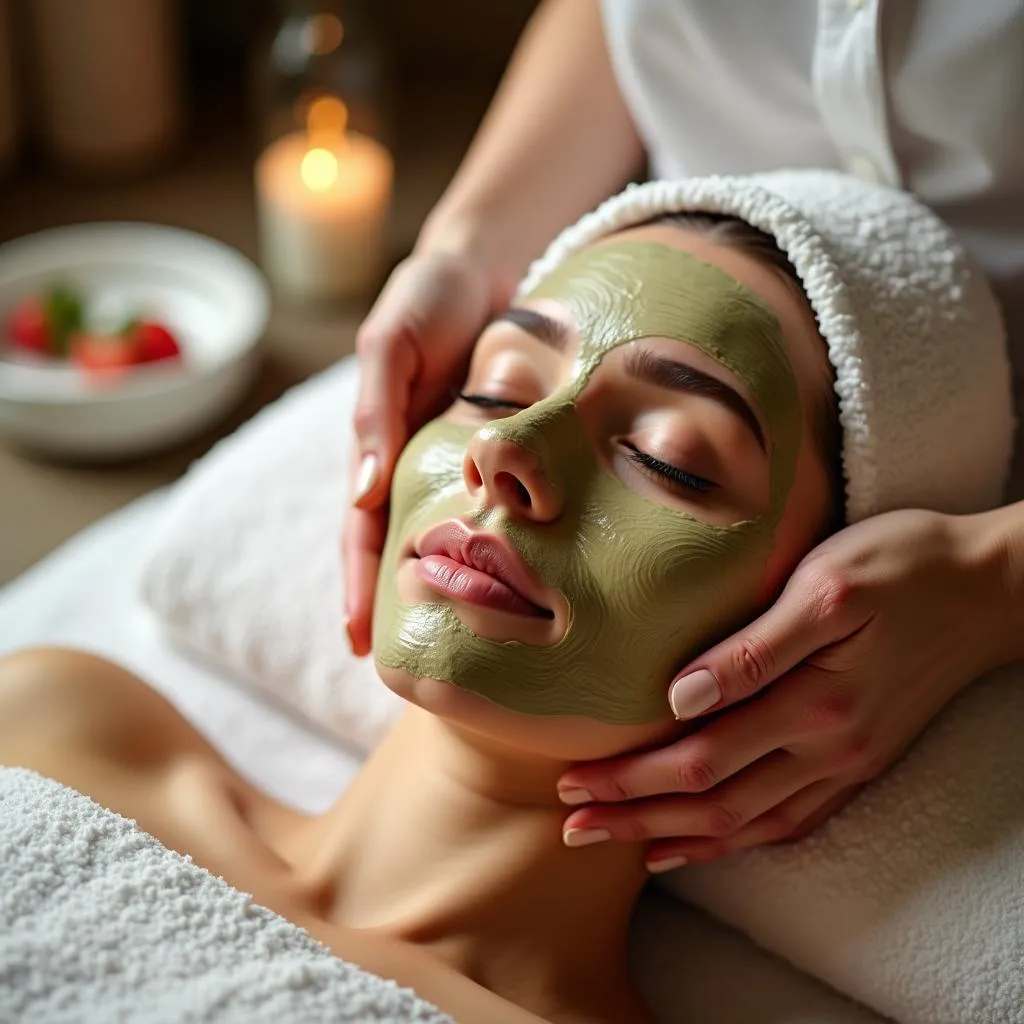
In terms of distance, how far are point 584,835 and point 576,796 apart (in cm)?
3

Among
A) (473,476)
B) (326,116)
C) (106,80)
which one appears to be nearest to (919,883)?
(473,476)

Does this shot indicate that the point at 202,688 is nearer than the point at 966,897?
No

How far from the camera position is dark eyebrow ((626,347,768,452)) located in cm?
96

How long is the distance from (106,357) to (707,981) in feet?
3.86

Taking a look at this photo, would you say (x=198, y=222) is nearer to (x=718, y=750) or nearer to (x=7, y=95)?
(x=7, y=95)

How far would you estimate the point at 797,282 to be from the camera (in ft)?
3.39

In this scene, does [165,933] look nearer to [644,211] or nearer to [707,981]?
[707,981]

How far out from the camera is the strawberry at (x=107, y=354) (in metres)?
1.79

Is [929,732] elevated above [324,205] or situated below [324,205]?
above

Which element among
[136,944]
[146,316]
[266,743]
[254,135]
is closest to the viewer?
[136,944]

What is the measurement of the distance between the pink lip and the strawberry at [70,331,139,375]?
3.34ft

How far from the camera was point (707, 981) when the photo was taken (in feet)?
3.57

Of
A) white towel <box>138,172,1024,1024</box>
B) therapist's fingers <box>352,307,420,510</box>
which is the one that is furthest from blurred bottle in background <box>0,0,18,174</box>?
white towel <box>138,172,1024,1024</box>

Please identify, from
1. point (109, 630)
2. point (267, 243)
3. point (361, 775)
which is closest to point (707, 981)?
point (361, 775)
